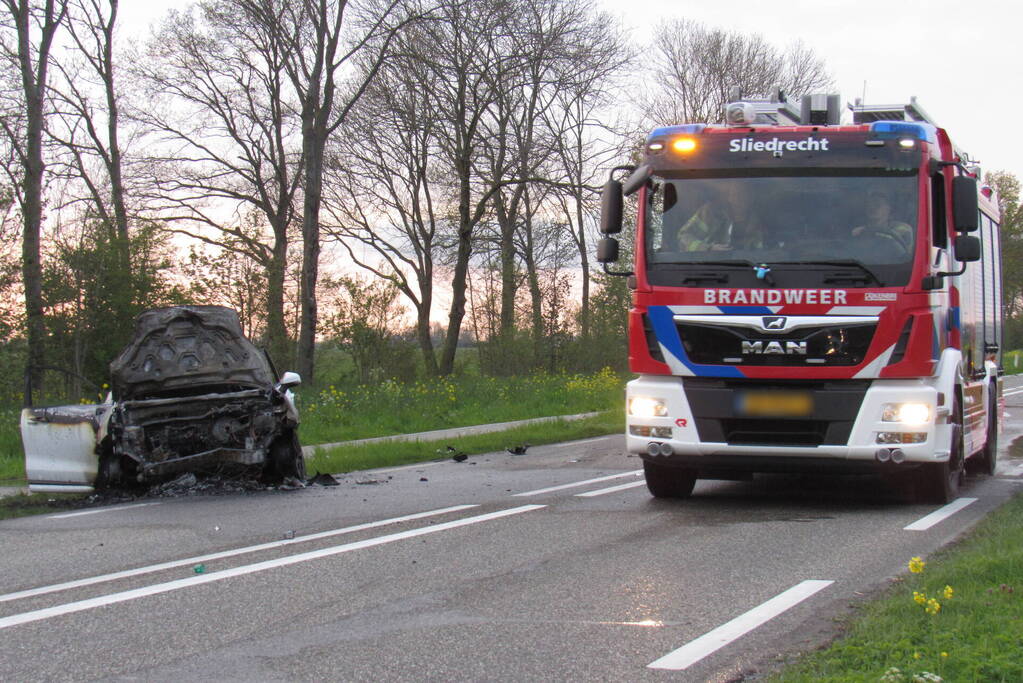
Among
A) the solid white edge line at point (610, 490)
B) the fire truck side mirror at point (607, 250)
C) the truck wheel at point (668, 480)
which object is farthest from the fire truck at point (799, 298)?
the solid white edge line at point (610, 490)

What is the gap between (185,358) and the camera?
11.1 m

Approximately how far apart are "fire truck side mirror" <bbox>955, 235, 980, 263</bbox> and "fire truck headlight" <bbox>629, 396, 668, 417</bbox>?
2.58 metres

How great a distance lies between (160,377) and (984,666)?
844 centimetres

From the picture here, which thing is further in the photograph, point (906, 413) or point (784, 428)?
point (784, 428)

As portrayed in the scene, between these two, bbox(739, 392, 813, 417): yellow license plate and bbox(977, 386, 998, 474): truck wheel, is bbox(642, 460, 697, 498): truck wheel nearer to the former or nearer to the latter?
bbox(739, 392, 813, 417): yellow license plate

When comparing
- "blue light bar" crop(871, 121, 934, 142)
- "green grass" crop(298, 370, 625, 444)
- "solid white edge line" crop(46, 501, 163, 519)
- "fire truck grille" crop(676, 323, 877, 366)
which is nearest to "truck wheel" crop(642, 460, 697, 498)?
"fire truck grille" crop(676, 323, 877, 366)

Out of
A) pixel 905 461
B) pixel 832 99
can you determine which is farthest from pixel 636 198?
pixel 905 461

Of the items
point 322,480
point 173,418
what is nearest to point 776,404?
point 322,480

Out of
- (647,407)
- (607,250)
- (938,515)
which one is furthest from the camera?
(607,250)

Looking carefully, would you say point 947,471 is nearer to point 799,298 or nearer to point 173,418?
point 799,298

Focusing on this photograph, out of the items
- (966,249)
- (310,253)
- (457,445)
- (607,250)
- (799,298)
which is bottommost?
(457,445)

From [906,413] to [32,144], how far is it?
1760 centimetres

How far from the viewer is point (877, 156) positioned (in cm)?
A: 904

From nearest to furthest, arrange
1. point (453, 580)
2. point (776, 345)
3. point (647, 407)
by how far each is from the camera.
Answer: point (453, 580) → point (776, 345) → point (647, 407)
